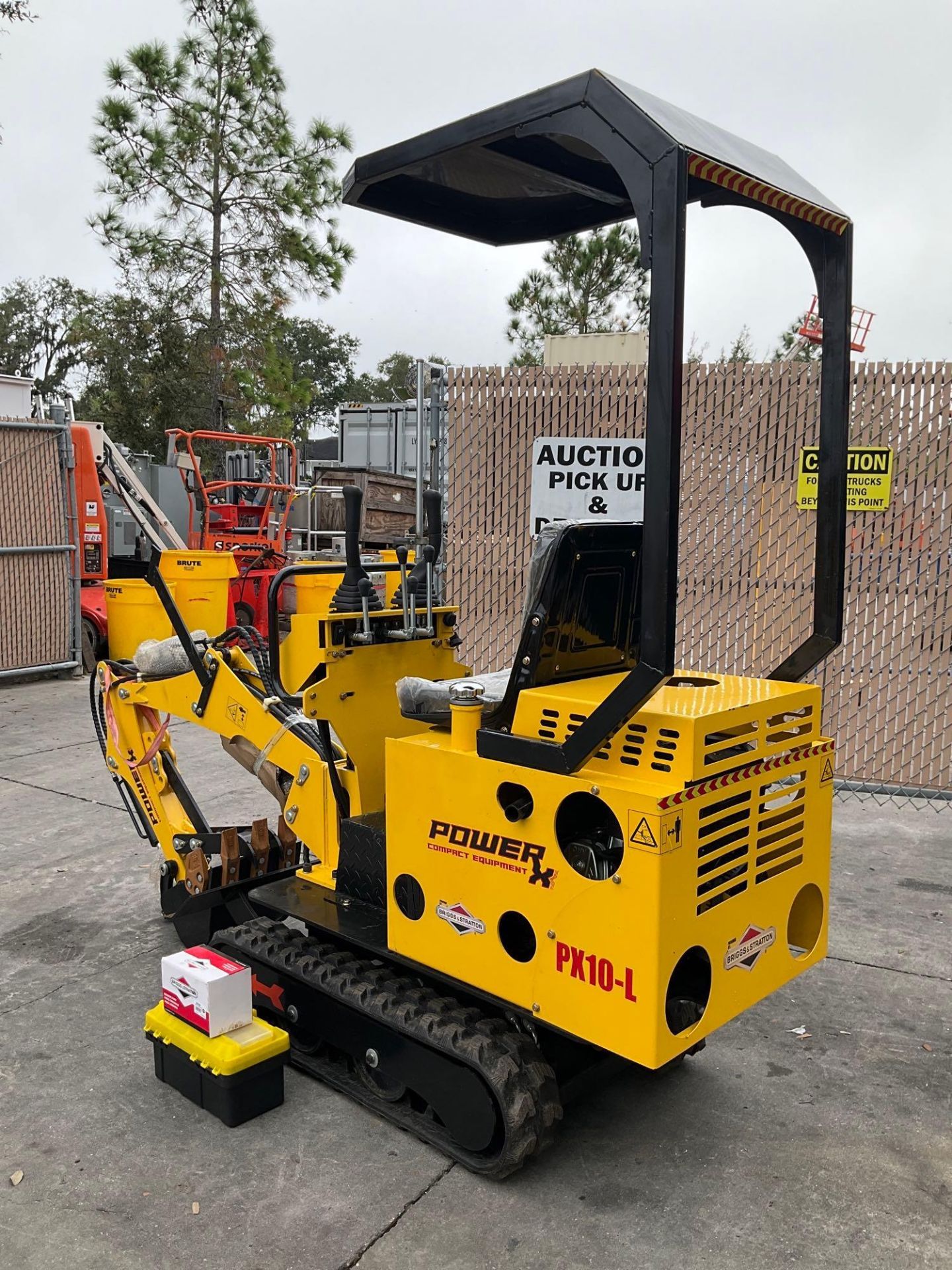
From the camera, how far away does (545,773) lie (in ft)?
9.30

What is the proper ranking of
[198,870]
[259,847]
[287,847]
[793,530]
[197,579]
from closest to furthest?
[198,870]
[259,847]
[287,847]
[793,530]
[197,579]

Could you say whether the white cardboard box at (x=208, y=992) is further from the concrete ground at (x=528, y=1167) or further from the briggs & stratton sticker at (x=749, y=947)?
the briggs & stratton sticker at (x=749, y=947)

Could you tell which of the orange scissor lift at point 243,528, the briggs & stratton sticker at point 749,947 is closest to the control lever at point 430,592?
the briggs & stratton sticker at point 749,947

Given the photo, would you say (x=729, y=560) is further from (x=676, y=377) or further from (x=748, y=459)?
(x=676, y=377)

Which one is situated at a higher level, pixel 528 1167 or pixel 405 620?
pixel 405 620

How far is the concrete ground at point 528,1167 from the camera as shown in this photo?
279 centimetres

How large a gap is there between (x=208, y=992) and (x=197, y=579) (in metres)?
8.53

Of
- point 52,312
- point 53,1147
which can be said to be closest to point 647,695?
point 53,1147

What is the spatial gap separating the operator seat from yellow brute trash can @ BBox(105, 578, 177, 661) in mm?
8283

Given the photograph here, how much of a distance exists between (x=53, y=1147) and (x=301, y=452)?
1086 inches

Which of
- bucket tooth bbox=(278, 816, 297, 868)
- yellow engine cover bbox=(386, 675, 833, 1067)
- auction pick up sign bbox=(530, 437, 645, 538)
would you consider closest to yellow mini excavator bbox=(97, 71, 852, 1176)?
yellow engine cover bbox=(386, 675, 833, 1067)

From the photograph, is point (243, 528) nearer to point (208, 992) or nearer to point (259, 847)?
point (259, 847)

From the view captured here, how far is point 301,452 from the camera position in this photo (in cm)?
2973

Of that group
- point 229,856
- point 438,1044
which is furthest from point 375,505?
point 438,1044
